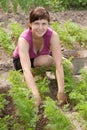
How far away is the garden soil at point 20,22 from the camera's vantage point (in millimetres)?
4626

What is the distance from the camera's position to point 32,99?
4.28 meters

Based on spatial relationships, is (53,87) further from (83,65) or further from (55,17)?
(55,17)

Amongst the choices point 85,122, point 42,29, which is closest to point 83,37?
point 42,29

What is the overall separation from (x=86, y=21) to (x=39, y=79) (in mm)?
3316

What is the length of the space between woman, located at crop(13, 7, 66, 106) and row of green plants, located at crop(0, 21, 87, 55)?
1.27 meters

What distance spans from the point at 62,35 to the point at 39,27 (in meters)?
2.25

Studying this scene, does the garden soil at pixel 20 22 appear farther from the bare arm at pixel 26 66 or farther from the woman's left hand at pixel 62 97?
the bare arm at pixel 26 66

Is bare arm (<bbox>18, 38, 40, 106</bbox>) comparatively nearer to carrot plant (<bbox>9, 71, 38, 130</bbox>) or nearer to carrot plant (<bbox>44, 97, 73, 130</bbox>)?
carrot plant (<bbox>9, 71, 38, 130</bbox>)

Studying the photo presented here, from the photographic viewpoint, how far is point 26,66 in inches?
186

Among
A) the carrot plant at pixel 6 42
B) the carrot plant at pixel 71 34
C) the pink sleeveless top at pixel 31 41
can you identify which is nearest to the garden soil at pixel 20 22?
the carrot plant at pixel 6 42

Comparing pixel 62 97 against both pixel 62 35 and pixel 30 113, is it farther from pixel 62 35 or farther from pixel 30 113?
pixel 62 35

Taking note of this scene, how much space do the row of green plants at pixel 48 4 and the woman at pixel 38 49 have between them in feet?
8.44

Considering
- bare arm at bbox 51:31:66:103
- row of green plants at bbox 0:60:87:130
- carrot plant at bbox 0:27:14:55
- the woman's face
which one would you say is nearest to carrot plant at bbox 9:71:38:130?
row of green plants at bbox 0:60:87:130

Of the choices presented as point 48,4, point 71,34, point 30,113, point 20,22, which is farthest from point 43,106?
point 48,4
